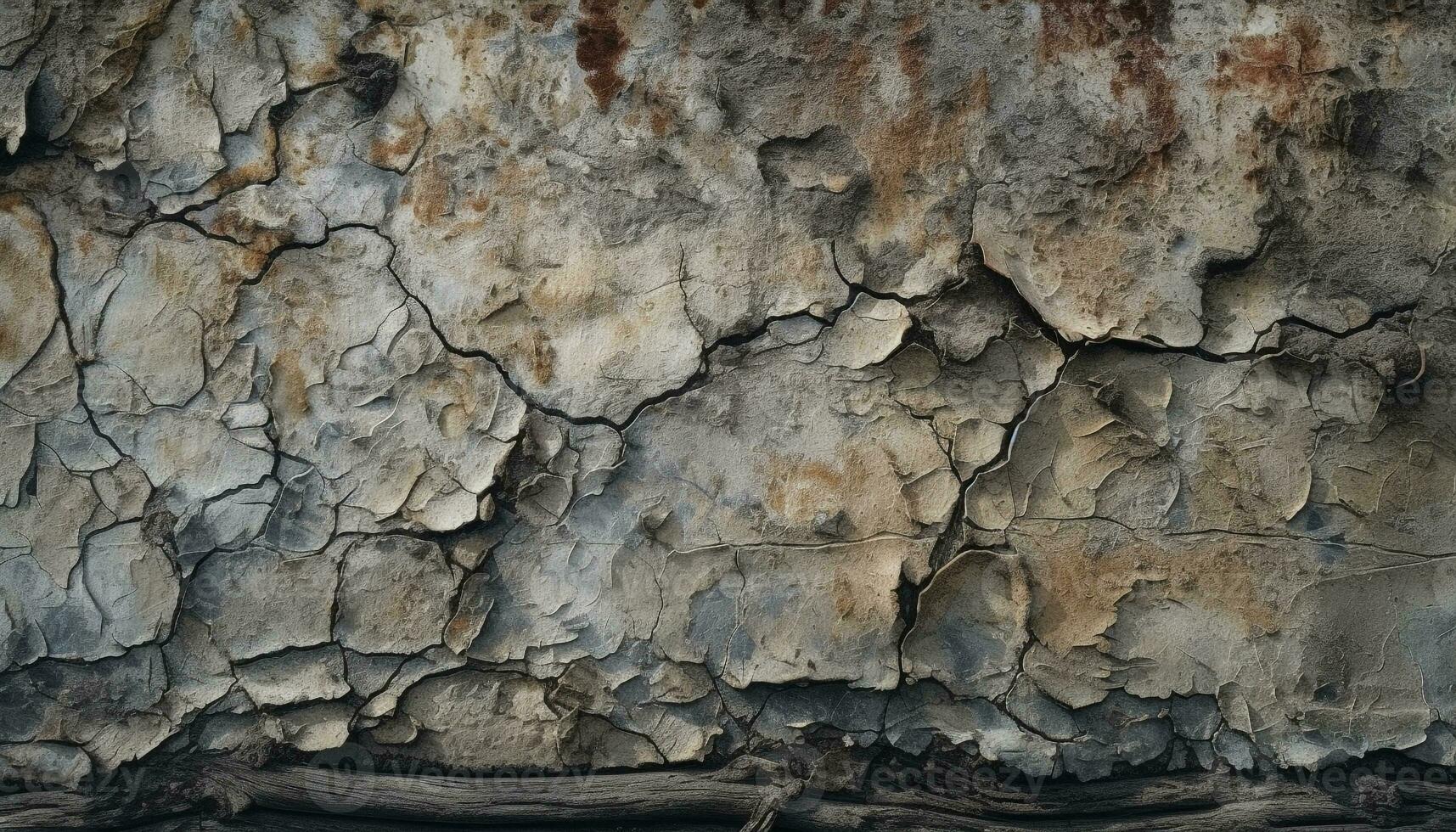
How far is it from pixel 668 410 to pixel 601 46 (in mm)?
593

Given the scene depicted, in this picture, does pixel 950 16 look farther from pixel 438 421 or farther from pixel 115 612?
pixel 115 612

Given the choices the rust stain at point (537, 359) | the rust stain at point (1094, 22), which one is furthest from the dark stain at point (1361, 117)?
the rust stain at point (537, 359)

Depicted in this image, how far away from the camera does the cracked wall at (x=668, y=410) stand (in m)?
1.60

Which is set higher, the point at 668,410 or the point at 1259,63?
the point at 1259,63

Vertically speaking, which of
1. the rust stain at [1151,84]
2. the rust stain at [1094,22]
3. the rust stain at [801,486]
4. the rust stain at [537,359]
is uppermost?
the rust stain at [1094,22]

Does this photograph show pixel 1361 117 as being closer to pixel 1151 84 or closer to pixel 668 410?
pixel 1151 84

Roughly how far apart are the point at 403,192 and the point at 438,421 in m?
0.38

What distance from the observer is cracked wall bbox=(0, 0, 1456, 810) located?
5.25ft

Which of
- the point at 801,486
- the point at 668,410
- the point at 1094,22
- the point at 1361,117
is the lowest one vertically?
the point at 801,486

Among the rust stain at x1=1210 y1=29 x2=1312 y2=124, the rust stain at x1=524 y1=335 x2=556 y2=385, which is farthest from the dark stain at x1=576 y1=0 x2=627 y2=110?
the rust stain at x1=1210 y1=29 x2=1312 y2=124

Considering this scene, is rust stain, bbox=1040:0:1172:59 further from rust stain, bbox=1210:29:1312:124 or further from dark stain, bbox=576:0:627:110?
dark stain, bbox=576:0:627:110

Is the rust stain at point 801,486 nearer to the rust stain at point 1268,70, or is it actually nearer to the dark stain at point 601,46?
the dark stain at point 601,46

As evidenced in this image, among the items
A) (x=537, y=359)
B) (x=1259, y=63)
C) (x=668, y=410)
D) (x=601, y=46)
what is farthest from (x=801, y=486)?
(x=1259, y=63)

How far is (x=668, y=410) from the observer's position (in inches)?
65.4
